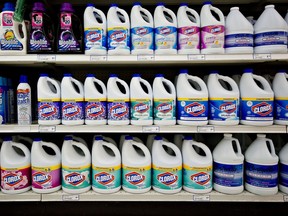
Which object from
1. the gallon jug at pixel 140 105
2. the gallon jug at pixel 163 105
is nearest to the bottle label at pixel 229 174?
the gallon jug at pixel 163 105

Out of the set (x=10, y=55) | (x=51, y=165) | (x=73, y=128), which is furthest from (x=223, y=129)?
(x=10, y=55)

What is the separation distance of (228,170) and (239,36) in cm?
88

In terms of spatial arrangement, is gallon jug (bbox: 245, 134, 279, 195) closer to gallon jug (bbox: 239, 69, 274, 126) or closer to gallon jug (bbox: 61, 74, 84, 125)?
gallon jug (bbox: 239, 69, 274, 126)

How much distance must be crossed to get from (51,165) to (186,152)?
91 centimetres

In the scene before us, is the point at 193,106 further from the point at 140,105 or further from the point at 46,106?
the point at 46,106

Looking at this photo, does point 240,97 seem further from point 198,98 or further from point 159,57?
point 159,57

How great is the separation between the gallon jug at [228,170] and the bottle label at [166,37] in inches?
28.5

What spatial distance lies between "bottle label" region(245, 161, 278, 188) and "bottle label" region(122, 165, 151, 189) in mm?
691

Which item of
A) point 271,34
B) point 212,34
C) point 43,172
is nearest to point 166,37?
point 212,34

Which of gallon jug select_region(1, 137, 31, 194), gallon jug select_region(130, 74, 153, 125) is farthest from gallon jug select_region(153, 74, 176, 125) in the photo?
gallon jug select_region(1, 137, 31, 194)

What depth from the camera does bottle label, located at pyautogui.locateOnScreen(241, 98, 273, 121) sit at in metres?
1.34

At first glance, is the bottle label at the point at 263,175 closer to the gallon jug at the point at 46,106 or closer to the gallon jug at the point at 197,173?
the gallon jug at the point at 197,173

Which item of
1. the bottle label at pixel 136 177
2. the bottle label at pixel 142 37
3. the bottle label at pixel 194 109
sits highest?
the bottle label at pixel 142 37

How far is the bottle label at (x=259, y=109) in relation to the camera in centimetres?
134
